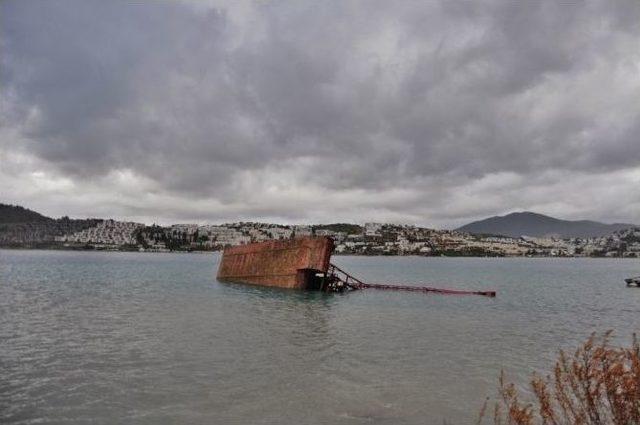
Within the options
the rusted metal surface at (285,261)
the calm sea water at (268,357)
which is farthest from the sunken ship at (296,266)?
the calm sea water at (268,357)

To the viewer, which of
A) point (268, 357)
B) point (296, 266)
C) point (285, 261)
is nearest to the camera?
point (268, 357)

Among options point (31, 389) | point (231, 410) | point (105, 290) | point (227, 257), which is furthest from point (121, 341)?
point (227, 257)

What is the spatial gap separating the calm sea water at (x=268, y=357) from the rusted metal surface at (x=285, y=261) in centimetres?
438

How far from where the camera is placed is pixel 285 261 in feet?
127

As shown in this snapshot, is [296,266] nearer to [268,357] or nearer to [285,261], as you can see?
[285,261]

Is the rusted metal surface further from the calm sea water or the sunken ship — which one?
the calm sea water

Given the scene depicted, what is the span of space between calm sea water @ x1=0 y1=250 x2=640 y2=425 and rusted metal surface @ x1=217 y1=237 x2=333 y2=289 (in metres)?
4.38

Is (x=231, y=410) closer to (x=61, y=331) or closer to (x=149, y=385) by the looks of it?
(x=149, y=385)

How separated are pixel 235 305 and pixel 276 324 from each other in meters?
8.11

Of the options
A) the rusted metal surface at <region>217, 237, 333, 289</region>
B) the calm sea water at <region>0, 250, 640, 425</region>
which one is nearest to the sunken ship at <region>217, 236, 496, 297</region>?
the rusted metal surface at <region>217, 237, 333, 289</region>

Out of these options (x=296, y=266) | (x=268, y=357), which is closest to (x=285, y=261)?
(x=296, y=266)

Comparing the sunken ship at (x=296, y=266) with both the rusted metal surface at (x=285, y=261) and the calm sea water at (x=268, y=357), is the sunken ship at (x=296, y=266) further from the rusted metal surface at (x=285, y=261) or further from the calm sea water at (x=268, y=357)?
the calm sea water at (x=268, y=357)

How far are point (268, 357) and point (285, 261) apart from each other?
22574 mm

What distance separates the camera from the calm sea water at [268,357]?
11.2 metres
